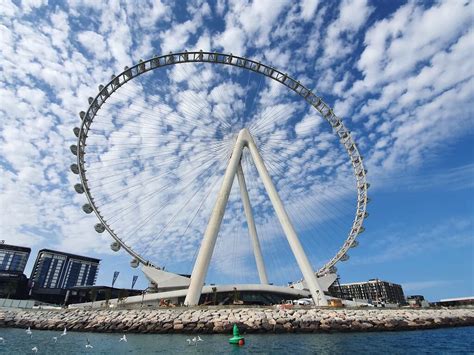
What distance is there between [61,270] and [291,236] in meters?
136

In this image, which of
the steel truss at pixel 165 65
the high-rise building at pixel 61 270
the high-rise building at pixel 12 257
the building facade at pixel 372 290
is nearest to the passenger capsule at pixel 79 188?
the steel truss at pixel 165 65

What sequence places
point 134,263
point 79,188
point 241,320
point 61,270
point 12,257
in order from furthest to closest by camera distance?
point 61,270, point 12,257, point 134,263, point 79,188, point 241,320

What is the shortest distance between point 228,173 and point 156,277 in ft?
67.2

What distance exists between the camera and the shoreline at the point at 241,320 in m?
24.5

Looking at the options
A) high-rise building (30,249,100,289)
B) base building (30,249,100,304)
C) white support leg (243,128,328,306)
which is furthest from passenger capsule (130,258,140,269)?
high-rise building (30,249,100,289)

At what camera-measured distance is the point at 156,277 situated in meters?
46.3

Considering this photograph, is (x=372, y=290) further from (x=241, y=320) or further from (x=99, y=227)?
(x=241, y=320)

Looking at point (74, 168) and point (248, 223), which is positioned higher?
point (74, 168)

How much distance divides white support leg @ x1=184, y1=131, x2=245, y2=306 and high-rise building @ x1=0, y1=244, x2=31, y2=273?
118653 mm

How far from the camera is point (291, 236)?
35.5 metres

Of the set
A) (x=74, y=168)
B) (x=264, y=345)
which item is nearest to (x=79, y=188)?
(x=74, y=168)

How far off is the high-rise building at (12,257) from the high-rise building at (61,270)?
375 inches

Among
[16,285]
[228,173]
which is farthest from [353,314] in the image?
[16,285]

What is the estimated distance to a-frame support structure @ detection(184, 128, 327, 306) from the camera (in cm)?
3234
